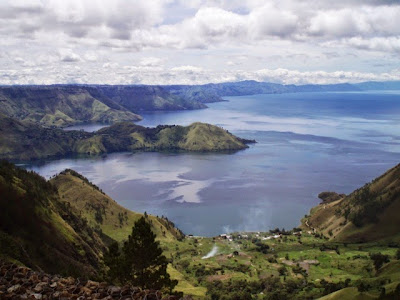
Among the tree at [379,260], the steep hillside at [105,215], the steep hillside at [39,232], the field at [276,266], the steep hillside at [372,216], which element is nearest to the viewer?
the steep hillside at [39,232]

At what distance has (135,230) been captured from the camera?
1813 inches

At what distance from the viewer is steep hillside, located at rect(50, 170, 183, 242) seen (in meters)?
176

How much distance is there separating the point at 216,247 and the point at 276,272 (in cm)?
3762

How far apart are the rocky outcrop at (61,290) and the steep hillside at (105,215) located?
146032 mm

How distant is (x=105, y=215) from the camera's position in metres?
183

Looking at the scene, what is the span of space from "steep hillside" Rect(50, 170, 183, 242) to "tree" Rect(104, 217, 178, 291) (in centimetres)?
12547

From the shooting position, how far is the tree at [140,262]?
44.4 m

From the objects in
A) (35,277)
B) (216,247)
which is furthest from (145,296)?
(216,247)

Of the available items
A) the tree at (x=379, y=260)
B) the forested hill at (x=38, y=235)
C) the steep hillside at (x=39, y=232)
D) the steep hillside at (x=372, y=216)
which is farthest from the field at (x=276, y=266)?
the steep hillside at (x=39, y=232)

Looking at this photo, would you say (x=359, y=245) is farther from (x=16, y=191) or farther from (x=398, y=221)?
(x=16, y=191)

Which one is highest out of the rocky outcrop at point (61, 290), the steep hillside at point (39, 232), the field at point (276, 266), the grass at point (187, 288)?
the rocky outcrop at point (61, 290)

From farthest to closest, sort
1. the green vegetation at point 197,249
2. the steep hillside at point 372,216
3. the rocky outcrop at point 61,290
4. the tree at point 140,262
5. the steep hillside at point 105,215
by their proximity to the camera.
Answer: the steep hillside at point 105,215 → the steep hillside at point 372,216 → the green vegetation at point 197,249 → the tree at point 140,262 → the rocky outcrop at point 61,290

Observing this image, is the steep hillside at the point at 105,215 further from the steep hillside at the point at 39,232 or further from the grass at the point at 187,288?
the steep hillside at the point at 39,232

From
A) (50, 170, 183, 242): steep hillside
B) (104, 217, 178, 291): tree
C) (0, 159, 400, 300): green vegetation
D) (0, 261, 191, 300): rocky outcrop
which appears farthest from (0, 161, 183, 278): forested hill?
(50, 170, 183, 242): steep hillside
